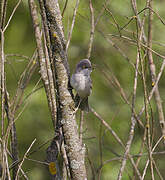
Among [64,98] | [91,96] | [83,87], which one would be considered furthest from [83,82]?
[91,96]

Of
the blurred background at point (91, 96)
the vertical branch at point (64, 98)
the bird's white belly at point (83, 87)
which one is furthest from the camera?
the blurred background at point (91, 96)

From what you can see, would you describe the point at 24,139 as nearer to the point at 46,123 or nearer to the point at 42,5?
the point at 46,123

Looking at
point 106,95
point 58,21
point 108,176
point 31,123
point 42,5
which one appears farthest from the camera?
point 106,95

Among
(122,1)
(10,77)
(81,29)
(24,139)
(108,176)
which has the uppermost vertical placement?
(122,1)

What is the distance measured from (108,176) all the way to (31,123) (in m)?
1.53

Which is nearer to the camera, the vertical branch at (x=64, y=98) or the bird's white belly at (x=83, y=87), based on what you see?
the vertical branch at (x=64, y=98)

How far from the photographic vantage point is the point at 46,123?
557 cm

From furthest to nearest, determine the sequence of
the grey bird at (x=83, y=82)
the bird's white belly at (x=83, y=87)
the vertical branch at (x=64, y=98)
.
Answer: the bird's white belly at (x=83, y=87), the grey bird at (x=83, y=82), the vertical branch at (x=64, y=98)

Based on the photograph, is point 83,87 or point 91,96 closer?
point 83,87

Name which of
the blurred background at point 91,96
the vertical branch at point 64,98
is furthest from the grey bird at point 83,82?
the blurred background at point 91,96

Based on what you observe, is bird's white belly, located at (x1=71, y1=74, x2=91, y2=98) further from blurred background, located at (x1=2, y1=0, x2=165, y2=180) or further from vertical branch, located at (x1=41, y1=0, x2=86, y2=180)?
blurred background, located at (x1=2, y1=0, x2=165, y2=180)

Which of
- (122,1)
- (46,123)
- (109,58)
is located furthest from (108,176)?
(122,1)

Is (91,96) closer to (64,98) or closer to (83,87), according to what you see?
(83,87)

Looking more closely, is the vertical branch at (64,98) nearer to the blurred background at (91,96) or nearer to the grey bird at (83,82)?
the grey bird at (83,82)
